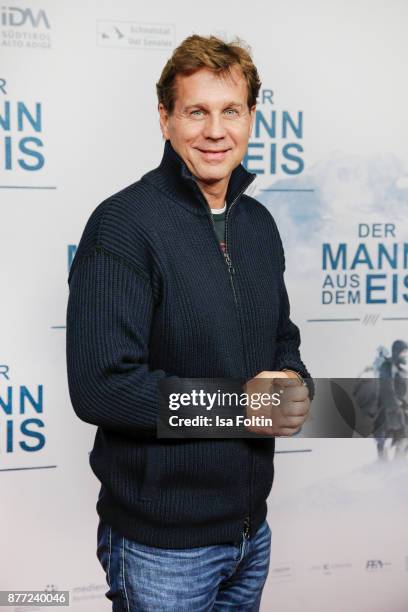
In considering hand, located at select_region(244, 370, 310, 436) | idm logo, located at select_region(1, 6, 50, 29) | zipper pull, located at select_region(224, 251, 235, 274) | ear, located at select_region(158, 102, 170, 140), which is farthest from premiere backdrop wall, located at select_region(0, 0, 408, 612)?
hand, located at select_region(244, 370, 310, 436)

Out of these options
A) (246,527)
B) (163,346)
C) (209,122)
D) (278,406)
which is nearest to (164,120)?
(209,122)

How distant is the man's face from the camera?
117 cm

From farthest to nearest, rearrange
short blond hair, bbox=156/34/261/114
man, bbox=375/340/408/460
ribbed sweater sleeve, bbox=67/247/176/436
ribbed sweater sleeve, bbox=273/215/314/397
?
man, bbox=375/340/408/460 → ribbed sweater sleeve, bbox=273/215/314/397 → short blond hair, bbox=156/34/261/114 → ribbed sweater sleeve, bbox=67/247/176/436

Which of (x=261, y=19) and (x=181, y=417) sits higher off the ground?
(x=261, y=19)

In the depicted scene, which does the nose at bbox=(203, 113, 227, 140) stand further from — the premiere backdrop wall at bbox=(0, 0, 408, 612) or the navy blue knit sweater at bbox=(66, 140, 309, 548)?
the premiere backdrop wall at bbox=(0, 0, 408, 612)

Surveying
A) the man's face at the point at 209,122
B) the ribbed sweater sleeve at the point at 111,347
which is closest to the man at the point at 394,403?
the man's face at the point at 209,122

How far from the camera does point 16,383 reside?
193cm

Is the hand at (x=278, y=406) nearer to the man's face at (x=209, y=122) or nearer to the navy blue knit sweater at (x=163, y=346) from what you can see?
the navy blue knit sweater at (x=163, y=346)

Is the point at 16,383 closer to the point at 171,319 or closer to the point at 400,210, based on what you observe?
the point at 171,319

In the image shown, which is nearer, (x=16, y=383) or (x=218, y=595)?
(x=218, y=595)

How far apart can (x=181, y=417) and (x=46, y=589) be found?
1.20 meters

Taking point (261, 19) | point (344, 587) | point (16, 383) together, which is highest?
point (261, 19)

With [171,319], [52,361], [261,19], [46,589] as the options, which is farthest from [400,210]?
[46,589]

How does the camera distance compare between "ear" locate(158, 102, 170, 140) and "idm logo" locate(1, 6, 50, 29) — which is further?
"idm logo" locate(1, 6, 50, 29)
